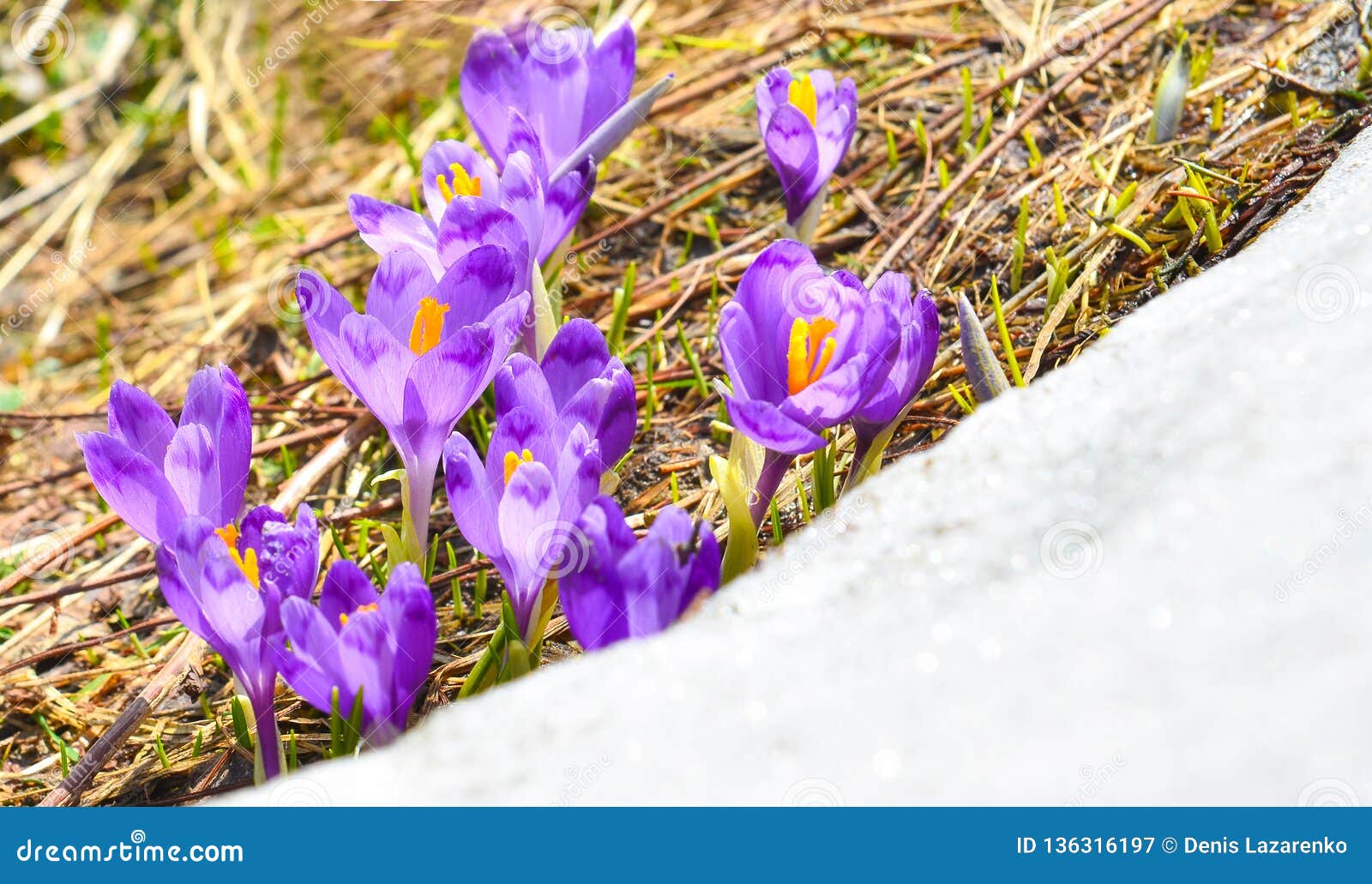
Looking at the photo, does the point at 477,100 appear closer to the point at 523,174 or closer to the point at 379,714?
the point at 523,174

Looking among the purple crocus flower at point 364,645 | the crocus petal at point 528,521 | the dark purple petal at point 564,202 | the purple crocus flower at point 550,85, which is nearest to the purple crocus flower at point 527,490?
the crocus petal at point 528,521

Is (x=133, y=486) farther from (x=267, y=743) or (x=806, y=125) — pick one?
(x=806, y=125)

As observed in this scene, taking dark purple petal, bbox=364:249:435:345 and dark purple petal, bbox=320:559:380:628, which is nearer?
dark purple petal, bbox=320:559:380:628

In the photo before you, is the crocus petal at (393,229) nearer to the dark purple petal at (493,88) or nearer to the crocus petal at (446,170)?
the crocus petal at (446,170)

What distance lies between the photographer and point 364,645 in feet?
3.80

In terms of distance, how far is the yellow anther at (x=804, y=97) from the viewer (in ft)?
5.60

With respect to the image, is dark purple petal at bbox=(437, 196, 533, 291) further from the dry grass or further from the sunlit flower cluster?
the dry grass

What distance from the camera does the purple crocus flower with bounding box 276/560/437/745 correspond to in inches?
45.3

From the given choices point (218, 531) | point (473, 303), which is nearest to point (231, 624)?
point (218, 531)

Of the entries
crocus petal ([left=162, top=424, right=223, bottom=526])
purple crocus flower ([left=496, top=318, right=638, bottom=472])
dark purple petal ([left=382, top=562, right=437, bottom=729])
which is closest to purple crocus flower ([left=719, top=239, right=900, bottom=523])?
purple crocus flower ([left=496, top=318, right=638, bottom=472])

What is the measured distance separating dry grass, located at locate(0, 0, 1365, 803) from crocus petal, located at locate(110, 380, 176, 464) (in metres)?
0.38

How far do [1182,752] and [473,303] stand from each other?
0.92 metres

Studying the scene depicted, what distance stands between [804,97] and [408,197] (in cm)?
119

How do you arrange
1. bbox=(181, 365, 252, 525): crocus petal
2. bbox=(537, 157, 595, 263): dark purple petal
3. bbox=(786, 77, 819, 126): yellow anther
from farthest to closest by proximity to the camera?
bbox=(786, 77, 819, 126): yellow anther, bbox=(537, 157, 595, 263): dark purple petal, bbox=(181, 365, 252, 525): crocus petal
